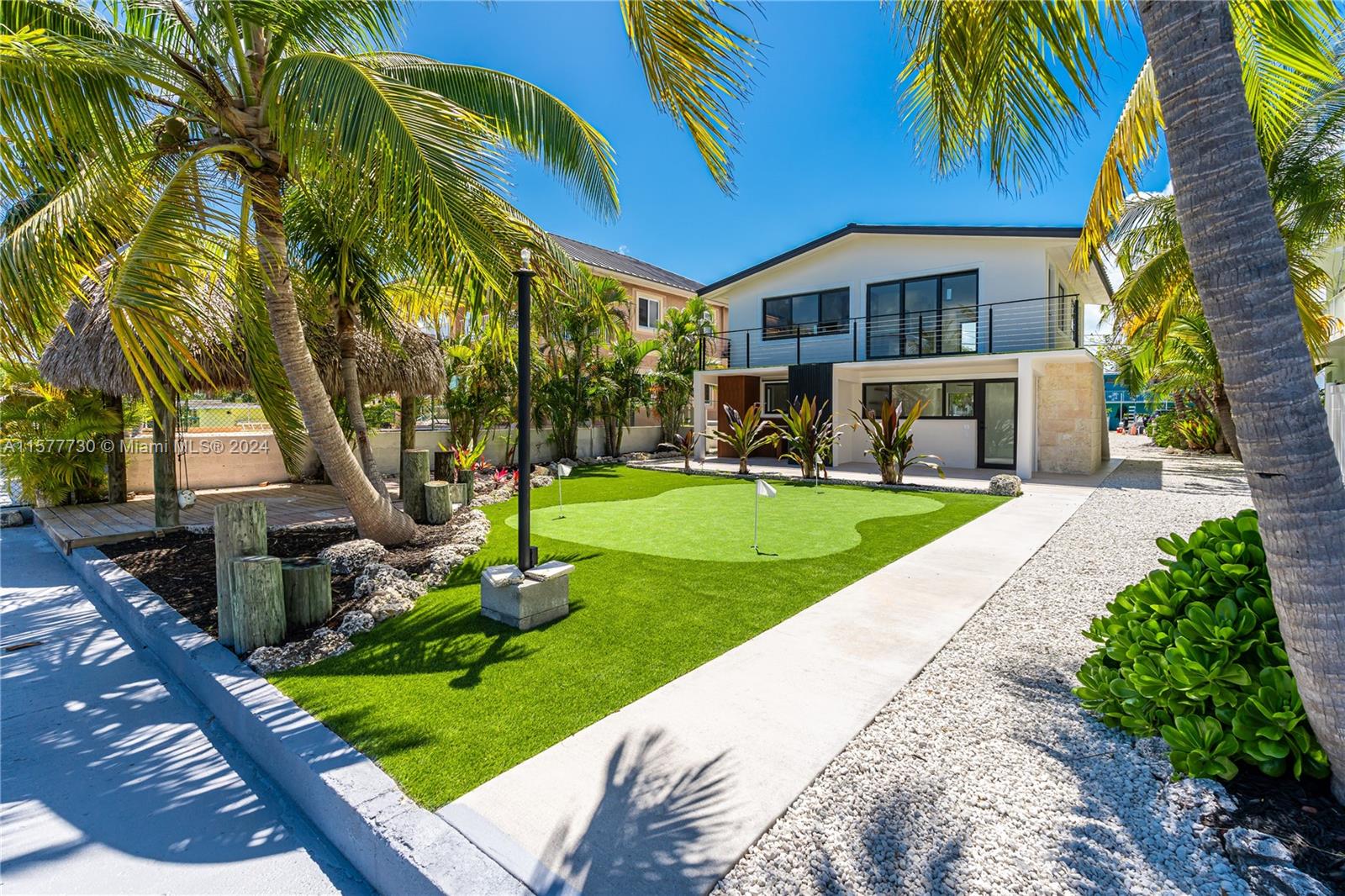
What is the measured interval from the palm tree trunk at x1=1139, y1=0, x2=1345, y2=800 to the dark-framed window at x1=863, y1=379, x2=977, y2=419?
15.0 meters

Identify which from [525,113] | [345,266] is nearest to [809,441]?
[525,113]

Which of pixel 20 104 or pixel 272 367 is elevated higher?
pixel 20 104

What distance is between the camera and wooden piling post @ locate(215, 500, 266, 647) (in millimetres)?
4465

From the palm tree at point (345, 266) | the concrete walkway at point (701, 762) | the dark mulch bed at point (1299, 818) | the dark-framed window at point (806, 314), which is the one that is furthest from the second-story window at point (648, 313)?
the dark mulch bed at point (1299, 818)

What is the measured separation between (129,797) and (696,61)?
5289mm

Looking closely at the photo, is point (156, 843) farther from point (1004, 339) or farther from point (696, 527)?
point (1004, 339)

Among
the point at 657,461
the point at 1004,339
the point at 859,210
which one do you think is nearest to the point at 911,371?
the point at 1004,339

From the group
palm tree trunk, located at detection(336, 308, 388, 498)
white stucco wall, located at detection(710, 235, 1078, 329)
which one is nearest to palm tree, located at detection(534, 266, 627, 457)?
white stucco wall, located at detection(710, 235, 1078, 329)

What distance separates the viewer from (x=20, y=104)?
166 inches

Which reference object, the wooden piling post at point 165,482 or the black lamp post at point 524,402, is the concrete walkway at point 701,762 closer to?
the black lamp post at point 524,402

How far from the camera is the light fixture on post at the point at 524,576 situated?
4773mm

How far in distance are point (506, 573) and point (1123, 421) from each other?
4550 cm

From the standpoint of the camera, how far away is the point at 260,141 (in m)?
5.31

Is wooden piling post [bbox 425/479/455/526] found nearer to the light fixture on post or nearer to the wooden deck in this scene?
the wooden deck
